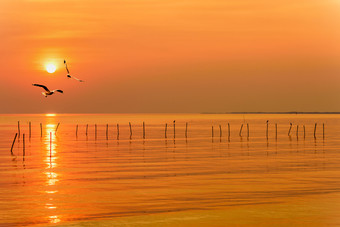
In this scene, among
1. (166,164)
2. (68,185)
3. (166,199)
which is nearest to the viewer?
(166,199)

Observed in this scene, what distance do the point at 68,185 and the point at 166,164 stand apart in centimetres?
1438

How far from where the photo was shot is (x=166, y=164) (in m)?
48.5

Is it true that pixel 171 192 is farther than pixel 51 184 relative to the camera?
No

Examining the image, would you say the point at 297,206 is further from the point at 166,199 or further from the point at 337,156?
the point at 337,156

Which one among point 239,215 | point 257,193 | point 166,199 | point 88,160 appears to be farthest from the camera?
point 88,160

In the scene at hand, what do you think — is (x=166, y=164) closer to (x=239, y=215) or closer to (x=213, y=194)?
(x=213, y=194)

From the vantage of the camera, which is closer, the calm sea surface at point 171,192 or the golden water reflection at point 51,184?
the calm sea surface at point 171,192

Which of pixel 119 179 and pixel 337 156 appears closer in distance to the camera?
pixel 119 179

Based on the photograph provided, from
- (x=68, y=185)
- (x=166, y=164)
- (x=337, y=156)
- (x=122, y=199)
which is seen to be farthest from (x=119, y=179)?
(x=337, y=156)

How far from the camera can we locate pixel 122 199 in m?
29.5

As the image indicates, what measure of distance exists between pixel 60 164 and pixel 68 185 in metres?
15.1

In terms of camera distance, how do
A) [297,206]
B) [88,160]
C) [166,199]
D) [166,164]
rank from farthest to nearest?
[88,160] < [166,164] < [166,199] < [297,206]

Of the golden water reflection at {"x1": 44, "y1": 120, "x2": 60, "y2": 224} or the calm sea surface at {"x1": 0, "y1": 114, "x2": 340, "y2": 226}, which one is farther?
the golden water reflection at {"x1": 44, "y1": 120, "x2": 60, "y2": 224}

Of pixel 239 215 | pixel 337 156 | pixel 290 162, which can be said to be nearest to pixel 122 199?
pixel 239 215
